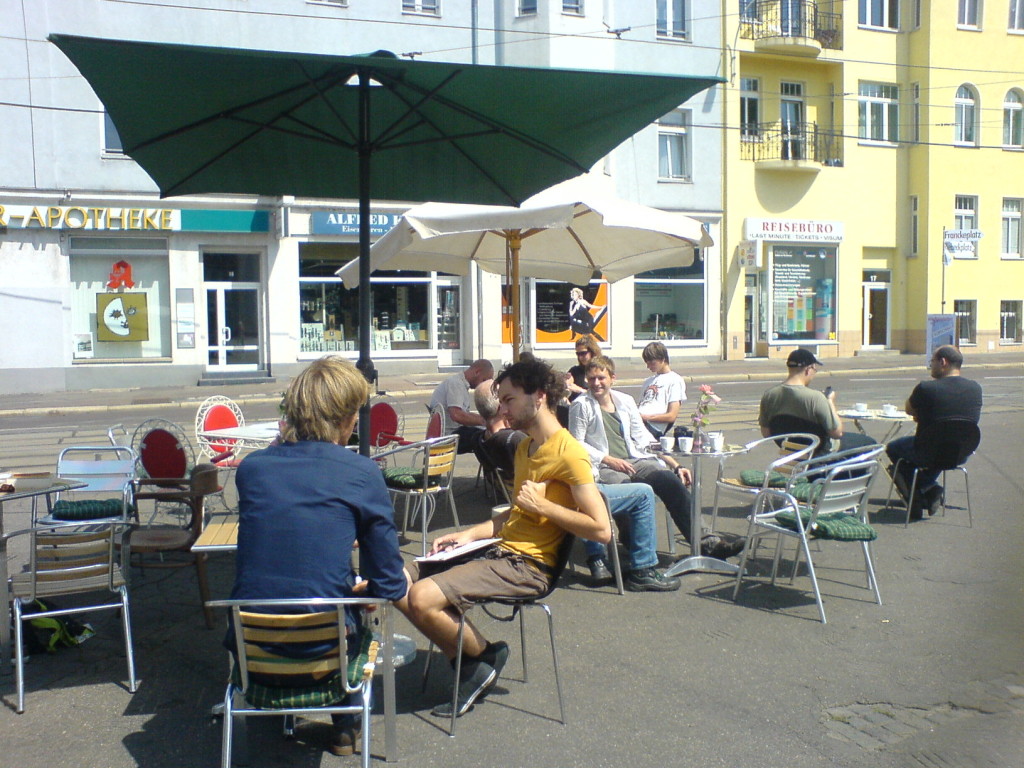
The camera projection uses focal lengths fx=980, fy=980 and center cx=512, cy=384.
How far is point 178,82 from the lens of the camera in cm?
472

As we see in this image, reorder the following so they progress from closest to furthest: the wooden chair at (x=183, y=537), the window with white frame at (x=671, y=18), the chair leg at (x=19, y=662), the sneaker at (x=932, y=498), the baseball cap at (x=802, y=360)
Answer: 1. the chair leg at (x=19, y=662)
2. the wooden chair at (x=183, y=537)
3. the baseball cap at (x=802, y=360)
4. the sneaker at (x=932, y=498)
5. the window with white frame at (x=671, y=18)

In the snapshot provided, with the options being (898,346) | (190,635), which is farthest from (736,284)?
(190,635)

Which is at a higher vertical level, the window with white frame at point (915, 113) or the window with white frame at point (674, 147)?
the window with white frame at point (915, 113)

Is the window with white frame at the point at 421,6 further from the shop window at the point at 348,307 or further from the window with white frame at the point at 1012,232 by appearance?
the window with white frame at the point at 1012,232

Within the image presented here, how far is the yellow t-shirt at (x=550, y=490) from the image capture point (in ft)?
14.3

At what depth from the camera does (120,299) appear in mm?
22109

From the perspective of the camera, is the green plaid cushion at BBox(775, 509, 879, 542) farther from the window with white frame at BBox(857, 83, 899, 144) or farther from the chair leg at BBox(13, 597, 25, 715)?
the window with white frame at BBox(857, 83, 899, 144)

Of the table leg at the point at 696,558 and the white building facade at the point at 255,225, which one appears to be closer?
the table leg at the point at 696,558

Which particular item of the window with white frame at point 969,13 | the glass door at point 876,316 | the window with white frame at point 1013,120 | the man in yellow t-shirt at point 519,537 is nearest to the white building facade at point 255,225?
the glass door at point 876,316

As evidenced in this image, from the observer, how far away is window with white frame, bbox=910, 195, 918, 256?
29.7 metres

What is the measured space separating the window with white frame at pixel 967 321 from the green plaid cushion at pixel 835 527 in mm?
27007

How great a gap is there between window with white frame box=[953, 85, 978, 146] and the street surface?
2647cm

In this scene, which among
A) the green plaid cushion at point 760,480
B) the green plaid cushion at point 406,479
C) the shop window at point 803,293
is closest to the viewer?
the green plaid cushion at point 406,479

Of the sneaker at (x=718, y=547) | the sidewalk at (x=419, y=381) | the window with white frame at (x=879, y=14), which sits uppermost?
the window with white frame at (x=879, y=14)
